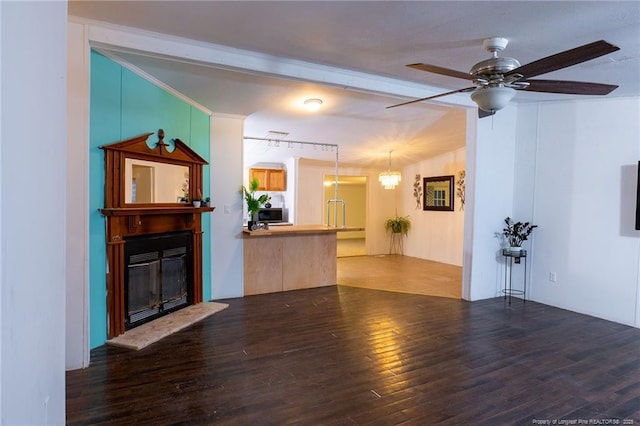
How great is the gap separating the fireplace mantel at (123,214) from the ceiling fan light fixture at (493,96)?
2.93m

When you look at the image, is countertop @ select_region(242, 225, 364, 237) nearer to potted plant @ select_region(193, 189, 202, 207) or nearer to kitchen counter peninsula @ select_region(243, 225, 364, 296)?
kitchen counter peninsula @ select_region(243, 225, 364, 296)

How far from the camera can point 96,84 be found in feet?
9.19

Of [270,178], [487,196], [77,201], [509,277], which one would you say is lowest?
[509,277]

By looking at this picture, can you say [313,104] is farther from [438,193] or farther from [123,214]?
[438,193]

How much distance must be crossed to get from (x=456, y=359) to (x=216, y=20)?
10.3 feet

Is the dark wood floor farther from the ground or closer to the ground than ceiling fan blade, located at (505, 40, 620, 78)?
Result: closer to the ground

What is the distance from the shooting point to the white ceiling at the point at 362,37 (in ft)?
7.39

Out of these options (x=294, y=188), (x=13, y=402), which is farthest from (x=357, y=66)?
(x=294, y=188)

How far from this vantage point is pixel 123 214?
301 cm

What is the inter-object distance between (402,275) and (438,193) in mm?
2338

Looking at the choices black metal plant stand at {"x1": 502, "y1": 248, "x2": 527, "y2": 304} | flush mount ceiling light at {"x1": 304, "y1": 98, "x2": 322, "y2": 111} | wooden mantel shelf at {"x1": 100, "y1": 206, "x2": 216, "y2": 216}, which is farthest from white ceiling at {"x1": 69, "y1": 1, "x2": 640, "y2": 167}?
black metal plant stand at {"x1": 502, "y1": 248, "x2": 527, "y2": 304}

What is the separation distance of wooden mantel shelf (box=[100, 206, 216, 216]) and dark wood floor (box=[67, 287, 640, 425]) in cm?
115

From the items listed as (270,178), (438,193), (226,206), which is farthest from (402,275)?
(270,178)

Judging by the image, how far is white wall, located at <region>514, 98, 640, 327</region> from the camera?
12.2ft
